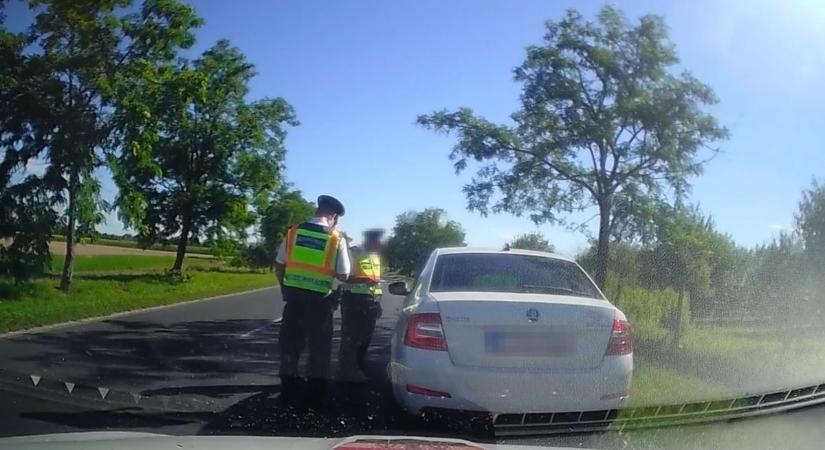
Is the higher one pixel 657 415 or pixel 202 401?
pixel 657 415

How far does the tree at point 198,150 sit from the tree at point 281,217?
1691 millimetres

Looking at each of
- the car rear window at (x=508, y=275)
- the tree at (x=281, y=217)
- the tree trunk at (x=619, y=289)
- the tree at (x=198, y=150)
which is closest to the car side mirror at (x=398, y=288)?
the car rear window at (x=508, y=275)

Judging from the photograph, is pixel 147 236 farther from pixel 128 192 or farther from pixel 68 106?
pixel 68 106

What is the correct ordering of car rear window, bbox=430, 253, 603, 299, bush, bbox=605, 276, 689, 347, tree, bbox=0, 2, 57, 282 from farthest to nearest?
tree, bbox=0, 2, 57, 282 < bush, bbox=605, 276, 689, 347 < car rear window, bbox=430, 253, 603, 299

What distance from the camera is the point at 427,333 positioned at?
596 centimetres

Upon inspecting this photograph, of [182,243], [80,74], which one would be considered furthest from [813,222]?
[182,243]

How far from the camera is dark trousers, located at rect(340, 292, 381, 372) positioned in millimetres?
9375

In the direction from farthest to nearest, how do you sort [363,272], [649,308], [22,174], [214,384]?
[22,174], [649,308], [363,272], [214,384]

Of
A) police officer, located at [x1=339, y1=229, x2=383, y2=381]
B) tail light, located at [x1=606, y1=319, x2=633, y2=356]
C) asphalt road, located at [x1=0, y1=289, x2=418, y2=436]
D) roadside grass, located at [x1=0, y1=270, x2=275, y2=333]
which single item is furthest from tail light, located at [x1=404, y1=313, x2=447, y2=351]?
roadside grass, located at [x1=0, y1=270, x2=275, y2=333]

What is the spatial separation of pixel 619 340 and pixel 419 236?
6529 mm

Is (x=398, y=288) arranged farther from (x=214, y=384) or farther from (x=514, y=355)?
(x=514, y=355)

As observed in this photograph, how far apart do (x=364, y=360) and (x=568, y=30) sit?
593cm

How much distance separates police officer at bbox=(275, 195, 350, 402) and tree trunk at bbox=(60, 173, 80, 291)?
47.6 ft

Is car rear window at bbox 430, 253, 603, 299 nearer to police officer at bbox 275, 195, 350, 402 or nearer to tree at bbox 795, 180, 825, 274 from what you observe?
police officer at bbox 275, 195, 350, 402
